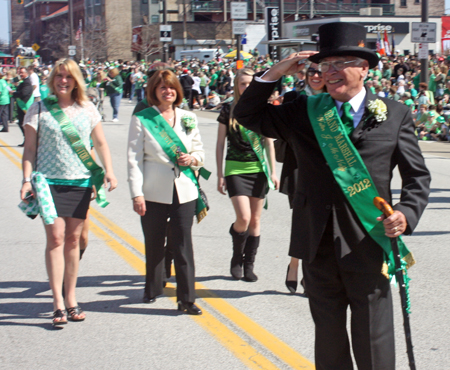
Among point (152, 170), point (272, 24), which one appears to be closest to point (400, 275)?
point (152, 170)

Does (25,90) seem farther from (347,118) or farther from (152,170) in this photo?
(347,118)

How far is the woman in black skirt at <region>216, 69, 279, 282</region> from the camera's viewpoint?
583 centimetres

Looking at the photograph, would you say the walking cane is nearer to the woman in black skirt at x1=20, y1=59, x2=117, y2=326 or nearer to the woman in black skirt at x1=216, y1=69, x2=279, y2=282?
the woman in black skirt at x1=20, y1=59, x2=117, y2=326

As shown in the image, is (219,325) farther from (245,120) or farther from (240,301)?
(245,120)

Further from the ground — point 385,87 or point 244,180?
point 385,87

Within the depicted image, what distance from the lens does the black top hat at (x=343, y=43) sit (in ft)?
9.70

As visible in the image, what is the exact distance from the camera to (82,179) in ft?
16.2

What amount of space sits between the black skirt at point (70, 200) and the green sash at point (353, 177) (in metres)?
2.41

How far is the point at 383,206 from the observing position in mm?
2912

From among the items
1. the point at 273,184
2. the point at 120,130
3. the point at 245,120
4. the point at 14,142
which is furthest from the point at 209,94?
the point at 245,120

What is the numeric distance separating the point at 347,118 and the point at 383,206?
0.46m

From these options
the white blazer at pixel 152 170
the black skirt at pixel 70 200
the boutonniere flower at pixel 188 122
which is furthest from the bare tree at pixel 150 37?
the black skirt at pixel 70 200

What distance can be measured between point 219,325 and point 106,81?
17.7 m

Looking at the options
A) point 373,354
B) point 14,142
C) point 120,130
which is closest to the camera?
point 373,354
